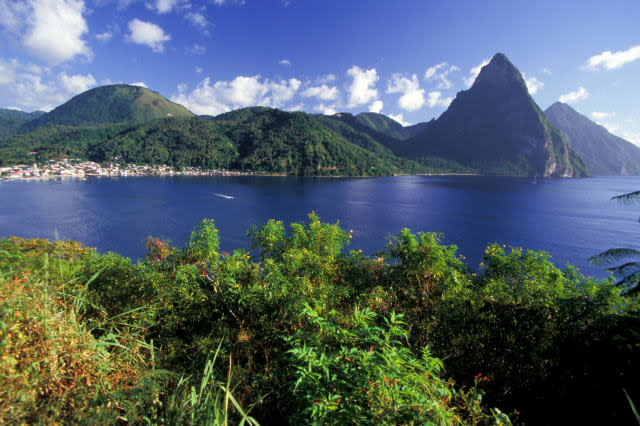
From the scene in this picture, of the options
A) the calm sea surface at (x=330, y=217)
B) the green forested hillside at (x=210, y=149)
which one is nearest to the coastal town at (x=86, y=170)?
the green forested hillside at (x=210, y=149)

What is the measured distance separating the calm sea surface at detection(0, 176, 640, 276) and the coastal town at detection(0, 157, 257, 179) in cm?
3086

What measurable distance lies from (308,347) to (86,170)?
155 metres

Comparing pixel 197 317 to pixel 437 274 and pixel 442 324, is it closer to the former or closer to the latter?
pixel 442 324

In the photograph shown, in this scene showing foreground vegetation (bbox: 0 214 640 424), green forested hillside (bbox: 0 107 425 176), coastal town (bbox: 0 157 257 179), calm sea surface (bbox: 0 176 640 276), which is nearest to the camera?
foreground vegetation (bbox: 0 214 640 424)

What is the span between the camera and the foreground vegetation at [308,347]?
1.86m

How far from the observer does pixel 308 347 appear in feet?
9.22

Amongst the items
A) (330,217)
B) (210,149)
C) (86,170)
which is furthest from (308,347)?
(210,149)

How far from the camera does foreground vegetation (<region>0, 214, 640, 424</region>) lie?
1.86 m

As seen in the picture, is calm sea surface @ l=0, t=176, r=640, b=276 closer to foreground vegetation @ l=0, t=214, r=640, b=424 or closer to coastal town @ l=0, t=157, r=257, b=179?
foreground vegetation @ l=0, t=214, r=640, b=424

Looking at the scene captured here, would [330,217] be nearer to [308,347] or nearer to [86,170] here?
[308,347]

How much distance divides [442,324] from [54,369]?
6.71 meters

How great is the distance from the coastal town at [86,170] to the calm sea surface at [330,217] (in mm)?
30862

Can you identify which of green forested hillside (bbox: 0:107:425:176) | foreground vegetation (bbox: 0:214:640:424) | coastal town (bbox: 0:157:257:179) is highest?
green forested hillside (bbox: 0:107:425:176)

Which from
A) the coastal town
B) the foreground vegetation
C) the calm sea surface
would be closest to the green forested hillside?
the coastal town
